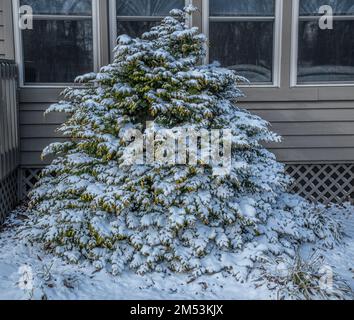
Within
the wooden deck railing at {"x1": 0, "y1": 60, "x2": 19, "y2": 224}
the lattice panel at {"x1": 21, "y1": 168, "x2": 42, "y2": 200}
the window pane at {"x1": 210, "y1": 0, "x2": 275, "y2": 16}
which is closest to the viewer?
the wooden deck railing at {"x1": 0, "y1": 60, "x2": 19, "y2": 224}

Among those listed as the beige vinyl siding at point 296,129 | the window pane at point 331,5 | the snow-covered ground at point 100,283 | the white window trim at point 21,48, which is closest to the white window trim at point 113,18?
the white window trim at point 21,48

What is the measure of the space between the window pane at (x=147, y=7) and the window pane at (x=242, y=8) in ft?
1.48

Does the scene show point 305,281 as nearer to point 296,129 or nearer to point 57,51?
point 296,129

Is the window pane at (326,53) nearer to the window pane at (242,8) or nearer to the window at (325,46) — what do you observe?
the window at (325,46)

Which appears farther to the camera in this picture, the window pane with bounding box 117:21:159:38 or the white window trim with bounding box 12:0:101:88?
the window pane with bounding box 117:21:159:38

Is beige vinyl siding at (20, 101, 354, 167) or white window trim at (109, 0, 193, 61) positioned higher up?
white window trim at (109, 0, 193, 61)

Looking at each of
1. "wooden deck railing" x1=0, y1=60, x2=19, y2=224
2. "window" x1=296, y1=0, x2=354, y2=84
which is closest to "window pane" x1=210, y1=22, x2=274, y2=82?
"window" x1=296, y1=0, x2=354, y2=84

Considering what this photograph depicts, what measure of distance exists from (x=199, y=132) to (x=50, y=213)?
1.70 meters

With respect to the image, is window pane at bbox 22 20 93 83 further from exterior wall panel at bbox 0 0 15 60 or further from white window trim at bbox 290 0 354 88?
white window trim at bbox 290 0 354 88

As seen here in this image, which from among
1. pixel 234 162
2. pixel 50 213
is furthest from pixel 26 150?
pixel 234 162

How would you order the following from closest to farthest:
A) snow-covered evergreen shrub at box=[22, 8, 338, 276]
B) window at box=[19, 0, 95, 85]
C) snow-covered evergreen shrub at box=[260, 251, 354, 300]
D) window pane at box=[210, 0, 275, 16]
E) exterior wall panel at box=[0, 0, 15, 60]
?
snow-covered evergreen shrub at box=[260, 251, 354, 300]
snow-covered evergreen shrub at box=[22, 8, 338, 276]
exterior wall panel at box=[0, 0, 15, 60]
window at box=[19, 0, 95, 85]
window pane at box=[210, 0, 275, 16]

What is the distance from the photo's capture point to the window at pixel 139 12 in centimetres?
535

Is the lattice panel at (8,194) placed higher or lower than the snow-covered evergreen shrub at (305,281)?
higher

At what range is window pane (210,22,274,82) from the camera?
18.0ft
